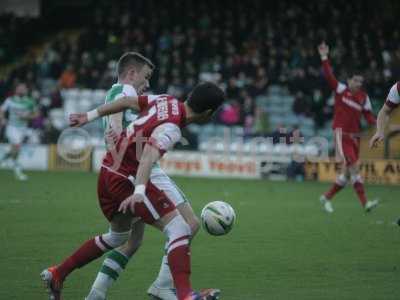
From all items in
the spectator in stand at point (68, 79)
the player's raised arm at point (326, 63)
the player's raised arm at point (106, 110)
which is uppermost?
the spectator in stand at point (68, 79)

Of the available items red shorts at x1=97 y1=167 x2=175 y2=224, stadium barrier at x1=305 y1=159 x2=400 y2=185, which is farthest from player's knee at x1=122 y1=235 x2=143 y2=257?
stadium barrier at x1=305 y1=159 x2=400 y2=185

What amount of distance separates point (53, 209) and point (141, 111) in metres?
8.51

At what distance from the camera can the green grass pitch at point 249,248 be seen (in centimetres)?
827

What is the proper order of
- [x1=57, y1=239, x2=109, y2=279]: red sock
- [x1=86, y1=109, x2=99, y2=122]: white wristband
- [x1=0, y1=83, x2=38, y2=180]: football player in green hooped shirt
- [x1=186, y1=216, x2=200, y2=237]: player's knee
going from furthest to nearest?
[x1=0, y1=83, x2=38, y2=180]: football player in green hooped shirt
[x1=57, y1=239, x2=109, y2=279]: red sock
[x1=186, y1=216, x2=200, y2=237]: player's knee
[x1=86, y1=109, x2=99, y2=122]: white wristband

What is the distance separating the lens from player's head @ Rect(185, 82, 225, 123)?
22.7ft

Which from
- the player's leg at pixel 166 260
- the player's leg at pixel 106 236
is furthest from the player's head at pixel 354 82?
the player's leg at pixel 106 236

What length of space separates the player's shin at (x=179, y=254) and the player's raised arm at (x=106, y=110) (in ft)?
3.11

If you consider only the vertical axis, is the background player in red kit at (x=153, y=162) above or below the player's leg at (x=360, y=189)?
above

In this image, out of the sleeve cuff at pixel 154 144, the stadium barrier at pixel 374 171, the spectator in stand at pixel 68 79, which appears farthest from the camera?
the spectator in stand at pixel 68 79

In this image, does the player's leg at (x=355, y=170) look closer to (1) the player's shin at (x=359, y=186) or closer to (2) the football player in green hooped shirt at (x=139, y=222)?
(1) the player's shin at (x=359, y=186)

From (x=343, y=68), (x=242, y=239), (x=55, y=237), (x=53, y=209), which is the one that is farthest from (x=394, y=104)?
(x=343, y=68)

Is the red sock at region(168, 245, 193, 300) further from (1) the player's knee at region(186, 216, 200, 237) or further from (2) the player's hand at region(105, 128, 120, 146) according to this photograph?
(2) the player's hand at region(105, 128, 120, 146)

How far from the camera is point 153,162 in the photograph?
6750mm

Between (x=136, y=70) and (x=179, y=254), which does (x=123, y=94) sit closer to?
(x=136, y=70)
